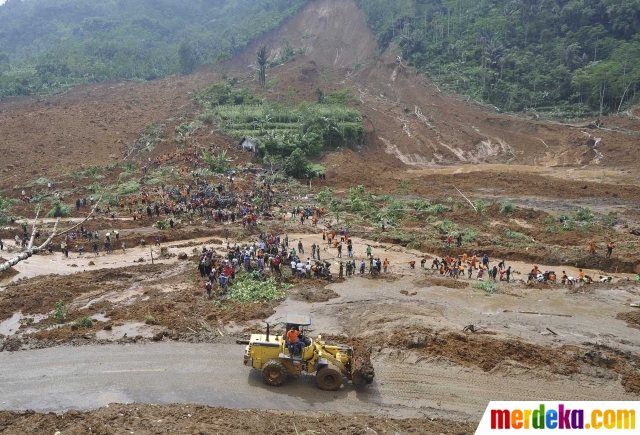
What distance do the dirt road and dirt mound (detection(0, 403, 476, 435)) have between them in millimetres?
632

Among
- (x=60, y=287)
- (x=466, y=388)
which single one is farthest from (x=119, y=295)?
(x=466, y=388)

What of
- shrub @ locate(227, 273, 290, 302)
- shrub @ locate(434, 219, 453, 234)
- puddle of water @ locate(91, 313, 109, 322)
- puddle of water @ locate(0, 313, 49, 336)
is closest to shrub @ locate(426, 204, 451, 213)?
shrub @ locate(434, 219, 453, 234)

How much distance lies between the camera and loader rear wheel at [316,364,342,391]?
14231 mm

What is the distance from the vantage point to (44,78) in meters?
89.4

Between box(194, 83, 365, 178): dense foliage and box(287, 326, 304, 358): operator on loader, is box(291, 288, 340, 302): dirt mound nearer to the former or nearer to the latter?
box(287, 326, 304, 358): operator on loader

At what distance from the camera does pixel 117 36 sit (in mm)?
129000

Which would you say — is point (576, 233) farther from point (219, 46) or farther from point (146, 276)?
point (219, 46)

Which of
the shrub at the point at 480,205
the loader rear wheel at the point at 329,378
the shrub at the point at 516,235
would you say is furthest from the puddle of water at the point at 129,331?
the shrub at the point at 480,205

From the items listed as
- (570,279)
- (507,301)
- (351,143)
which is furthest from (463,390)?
(351,143)

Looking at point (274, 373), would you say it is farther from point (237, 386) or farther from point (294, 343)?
point (237, 386)

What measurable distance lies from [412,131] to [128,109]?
40.8 m

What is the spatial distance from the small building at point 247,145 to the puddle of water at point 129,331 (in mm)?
34529

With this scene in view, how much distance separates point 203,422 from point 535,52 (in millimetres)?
78877

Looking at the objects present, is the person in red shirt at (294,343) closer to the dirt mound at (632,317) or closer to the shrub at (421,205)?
the dirt mound at (632,317)
